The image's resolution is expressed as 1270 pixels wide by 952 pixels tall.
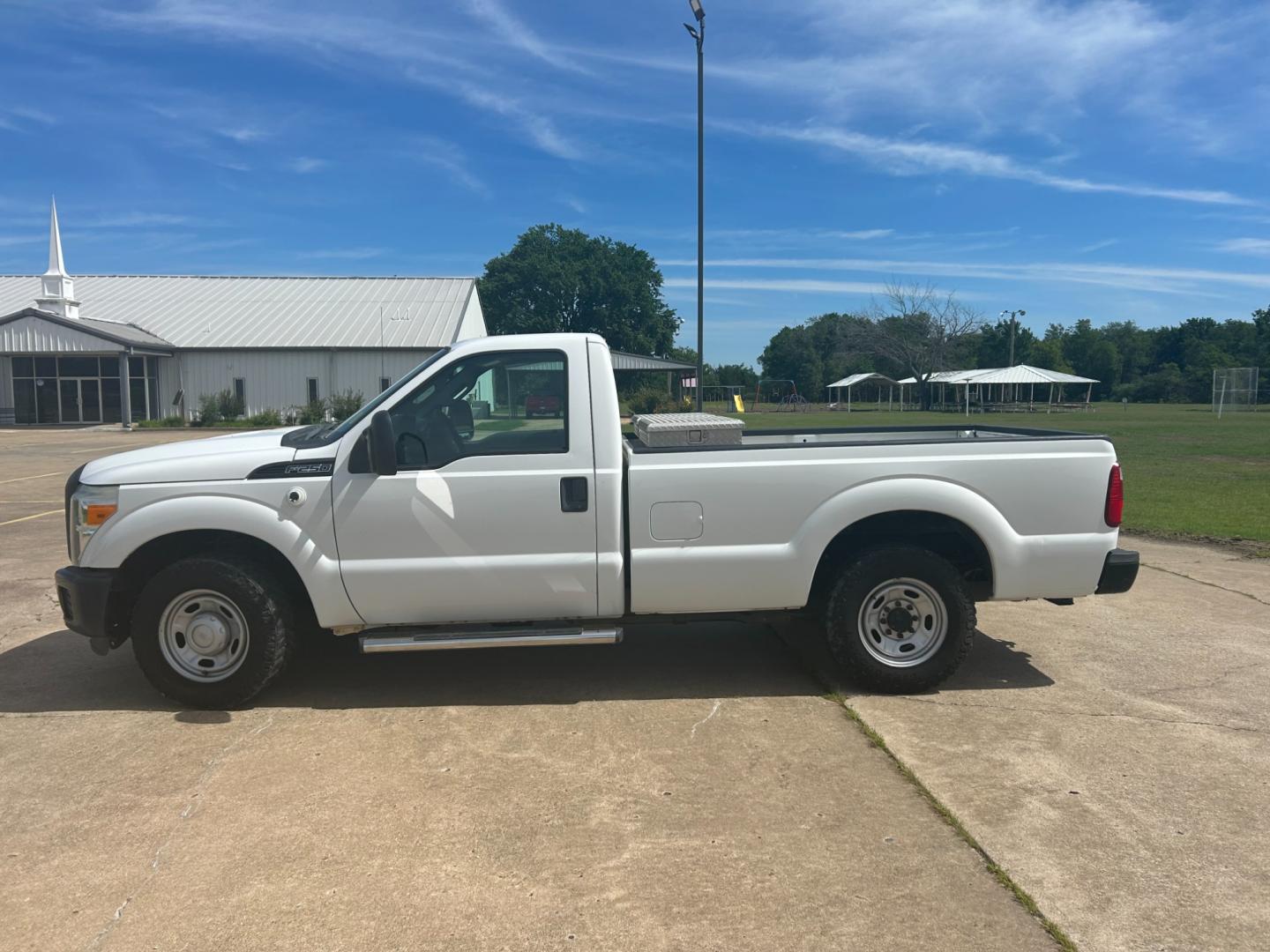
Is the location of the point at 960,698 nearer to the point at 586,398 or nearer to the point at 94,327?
the point at 586,398

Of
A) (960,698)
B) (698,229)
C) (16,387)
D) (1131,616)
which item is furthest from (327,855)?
(16,387)

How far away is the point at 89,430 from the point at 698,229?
31407 millimetres

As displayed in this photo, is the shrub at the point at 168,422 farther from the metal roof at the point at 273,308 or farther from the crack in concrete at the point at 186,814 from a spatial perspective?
the crack in concrete at the point at 186,814

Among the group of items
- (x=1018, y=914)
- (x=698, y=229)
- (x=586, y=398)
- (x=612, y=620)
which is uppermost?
(x=698, y=229)

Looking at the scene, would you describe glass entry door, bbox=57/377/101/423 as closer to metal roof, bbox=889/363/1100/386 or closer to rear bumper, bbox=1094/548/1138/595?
rear bumper, bbox=1094/548/1138/595

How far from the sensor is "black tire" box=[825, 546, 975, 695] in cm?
521

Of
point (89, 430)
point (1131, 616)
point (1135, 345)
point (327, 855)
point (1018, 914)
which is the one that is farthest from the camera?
point (1135, 345)

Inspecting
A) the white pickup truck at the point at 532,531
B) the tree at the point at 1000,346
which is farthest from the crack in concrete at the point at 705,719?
the tree at the point at 1000,346

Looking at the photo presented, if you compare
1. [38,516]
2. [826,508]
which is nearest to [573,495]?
[826,508]

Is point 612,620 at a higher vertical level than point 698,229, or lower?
lower

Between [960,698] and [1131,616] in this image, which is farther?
[1131,616]

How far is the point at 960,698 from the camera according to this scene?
5.37m

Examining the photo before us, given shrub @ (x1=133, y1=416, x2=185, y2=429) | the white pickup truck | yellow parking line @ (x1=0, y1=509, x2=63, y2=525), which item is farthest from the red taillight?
shrub @ (x1=133, y1=416, x2=185, y2=429)

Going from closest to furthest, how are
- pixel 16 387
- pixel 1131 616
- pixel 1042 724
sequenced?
pixel 1042 724 < pixel 1131 616 < pixel 16 387
